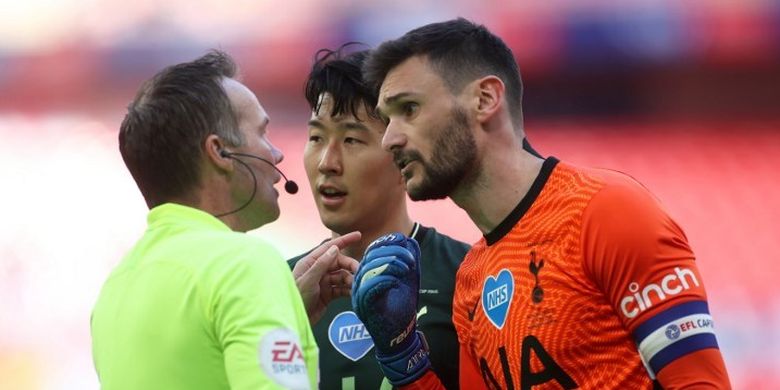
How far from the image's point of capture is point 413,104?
2.73 metres

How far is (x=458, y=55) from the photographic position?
276 centimetres

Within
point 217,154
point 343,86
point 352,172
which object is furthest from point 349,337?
point 217,154

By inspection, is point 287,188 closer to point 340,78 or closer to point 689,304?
point 340,78

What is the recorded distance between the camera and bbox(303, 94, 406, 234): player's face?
10.3 feet

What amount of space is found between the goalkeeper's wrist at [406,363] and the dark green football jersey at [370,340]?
0.15 m

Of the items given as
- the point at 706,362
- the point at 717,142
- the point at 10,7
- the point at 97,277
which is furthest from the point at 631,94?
the point at 706,362

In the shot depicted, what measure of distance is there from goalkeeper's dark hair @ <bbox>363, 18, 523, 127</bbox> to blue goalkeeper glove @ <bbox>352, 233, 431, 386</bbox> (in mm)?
396

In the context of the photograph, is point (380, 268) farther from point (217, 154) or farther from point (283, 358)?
point (283, 358)

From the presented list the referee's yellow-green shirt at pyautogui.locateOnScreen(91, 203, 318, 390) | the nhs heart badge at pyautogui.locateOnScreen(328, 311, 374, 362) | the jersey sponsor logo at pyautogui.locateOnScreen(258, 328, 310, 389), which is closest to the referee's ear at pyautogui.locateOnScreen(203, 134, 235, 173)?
the referee's yellow-green shirt at pyautogui.locateOnScreen(91, 203, 318, 390)

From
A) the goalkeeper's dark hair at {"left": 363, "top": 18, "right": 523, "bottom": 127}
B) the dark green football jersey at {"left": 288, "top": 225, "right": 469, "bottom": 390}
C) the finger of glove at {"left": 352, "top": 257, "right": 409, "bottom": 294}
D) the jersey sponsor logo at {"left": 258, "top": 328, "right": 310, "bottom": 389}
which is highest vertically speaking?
the goalkeeper's dark hair at {"left": 363, "top": 18, "right": 523, "bottom": 127}

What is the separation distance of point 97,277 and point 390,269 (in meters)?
3.19

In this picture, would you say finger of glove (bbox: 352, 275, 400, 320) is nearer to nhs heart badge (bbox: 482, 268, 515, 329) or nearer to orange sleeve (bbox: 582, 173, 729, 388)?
nhs heart badge (bbox: 482, 268, 515, 329)

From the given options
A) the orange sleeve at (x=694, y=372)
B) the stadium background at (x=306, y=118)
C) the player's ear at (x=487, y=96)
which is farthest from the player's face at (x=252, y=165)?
the stadium background at (x=306, y=118)

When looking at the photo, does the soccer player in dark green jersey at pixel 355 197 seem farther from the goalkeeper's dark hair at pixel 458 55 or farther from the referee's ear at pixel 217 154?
the referee's ear at pixel 217 154
